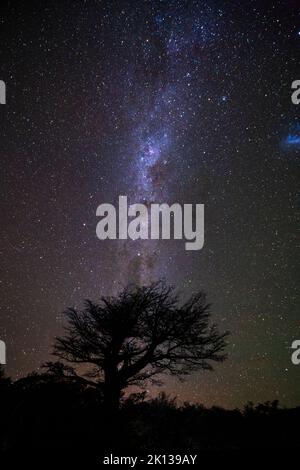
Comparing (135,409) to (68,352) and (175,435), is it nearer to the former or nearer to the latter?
(68,352)

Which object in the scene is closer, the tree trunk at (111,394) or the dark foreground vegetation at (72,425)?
the dark foreground vegetation at (72,425)

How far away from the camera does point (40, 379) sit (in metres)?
8.20

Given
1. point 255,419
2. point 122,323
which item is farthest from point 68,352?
point 255,419

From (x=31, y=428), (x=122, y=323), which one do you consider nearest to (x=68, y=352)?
(x=122, y=323)

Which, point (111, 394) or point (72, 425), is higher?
point (111, 394)

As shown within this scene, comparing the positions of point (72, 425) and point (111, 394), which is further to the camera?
point (111, 394)

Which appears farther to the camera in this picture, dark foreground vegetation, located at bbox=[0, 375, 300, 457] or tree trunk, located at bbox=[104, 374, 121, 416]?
tree trunk, located at bbox=[104, 374, 121, 416]
